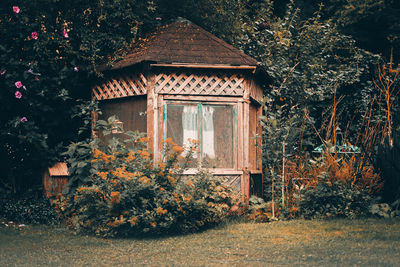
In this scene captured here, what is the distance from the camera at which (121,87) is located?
9508 millimetres

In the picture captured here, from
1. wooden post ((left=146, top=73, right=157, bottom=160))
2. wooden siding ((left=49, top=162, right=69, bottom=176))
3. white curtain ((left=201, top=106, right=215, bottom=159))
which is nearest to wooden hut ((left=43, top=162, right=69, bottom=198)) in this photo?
wooden siding ((left=49, top=162, right=69, bottom=176))

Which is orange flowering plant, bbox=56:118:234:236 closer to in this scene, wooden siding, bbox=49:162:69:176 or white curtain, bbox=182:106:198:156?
wooden siding, bbox=49:162:69:176

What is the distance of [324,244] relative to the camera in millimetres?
6156

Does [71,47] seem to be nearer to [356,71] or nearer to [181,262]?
[181,262]

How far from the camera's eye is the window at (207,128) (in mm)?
9078

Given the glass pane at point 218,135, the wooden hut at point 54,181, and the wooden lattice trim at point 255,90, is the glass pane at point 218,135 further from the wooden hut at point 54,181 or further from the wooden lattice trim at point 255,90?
the wooden hut at point 54,181

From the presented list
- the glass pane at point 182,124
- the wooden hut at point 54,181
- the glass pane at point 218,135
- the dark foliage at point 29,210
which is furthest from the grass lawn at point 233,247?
the glass pane at point 182,124

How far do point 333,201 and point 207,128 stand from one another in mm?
2583

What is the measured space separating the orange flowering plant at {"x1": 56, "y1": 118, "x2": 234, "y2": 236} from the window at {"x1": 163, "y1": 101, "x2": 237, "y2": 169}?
1.27 meters

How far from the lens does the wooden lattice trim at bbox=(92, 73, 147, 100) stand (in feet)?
30.0

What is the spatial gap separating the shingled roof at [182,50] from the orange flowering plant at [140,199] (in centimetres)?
195

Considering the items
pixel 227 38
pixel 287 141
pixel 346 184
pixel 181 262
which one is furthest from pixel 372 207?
pixel 227 38

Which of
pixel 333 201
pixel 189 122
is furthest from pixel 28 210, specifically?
pixel 333 201

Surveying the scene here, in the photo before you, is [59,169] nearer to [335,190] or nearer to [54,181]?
[54,181]
